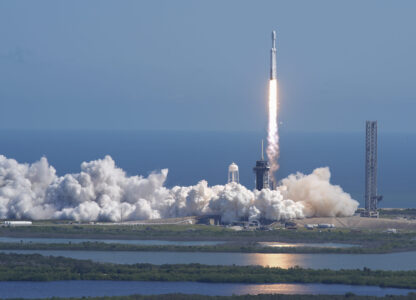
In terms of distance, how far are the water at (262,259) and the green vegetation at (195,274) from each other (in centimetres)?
351

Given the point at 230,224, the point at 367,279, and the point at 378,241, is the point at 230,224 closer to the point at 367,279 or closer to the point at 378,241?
the point at 378,241

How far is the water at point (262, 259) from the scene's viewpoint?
100 metres

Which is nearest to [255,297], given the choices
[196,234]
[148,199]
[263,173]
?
[196,234]

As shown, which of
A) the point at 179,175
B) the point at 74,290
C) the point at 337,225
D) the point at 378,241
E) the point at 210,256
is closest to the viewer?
the point at 74,290

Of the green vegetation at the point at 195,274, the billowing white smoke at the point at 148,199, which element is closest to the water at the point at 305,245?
the billowing white smoke at the point at 148,199

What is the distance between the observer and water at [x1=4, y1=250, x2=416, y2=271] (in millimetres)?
100125

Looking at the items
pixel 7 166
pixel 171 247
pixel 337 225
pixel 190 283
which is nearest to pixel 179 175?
pixel 7 166

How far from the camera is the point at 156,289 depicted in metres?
89.6

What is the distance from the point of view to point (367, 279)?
9250 cm

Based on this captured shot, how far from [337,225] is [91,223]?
79.3 feet

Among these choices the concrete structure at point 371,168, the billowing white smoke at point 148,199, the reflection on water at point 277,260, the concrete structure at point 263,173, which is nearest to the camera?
the reflection on water at point 277,260

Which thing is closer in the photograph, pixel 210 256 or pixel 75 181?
pixel 210 256

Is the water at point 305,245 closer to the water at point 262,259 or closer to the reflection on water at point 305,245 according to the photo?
the reflection on water at point 305,245

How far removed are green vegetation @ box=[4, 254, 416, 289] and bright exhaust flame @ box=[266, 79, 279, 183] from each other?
31372 millimetres
